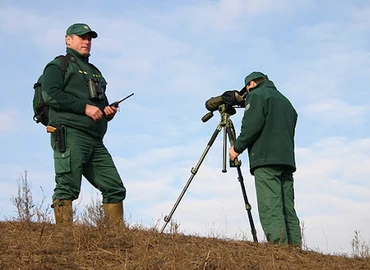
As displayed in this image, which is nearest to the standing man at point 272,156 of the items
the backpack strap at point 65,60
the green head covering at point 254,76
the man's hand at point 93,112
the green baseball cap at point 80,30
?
the green head covering at point 254,76

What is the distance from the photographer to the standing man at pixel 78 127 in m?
6.88

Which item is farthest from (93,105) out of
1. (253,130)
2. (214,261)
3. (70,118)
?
(214,261)

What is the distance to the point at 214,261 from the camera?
17.3 feet

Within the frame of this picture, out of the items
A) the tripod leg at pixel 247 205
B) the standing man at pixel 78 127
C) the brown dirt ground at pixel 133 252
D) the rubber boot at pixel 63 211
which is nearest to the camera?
the brown dirt ground at pixel 133 252

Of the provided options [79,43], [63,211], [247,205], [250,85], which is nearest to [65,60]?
[79,43]

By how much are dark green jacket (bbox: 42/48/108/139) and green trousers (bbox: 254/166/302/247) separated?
2.08 m

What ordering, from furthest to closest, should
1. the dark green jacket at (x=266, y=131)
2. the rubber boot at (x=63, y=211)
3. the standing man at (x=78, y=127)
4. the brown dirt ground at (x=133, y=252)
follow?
1. the dark green jacket at (x=266, y=131)
2. the standing man at (x=78, y=127)
3. the rubber boot at (x=63, y=211)
4. the brown dirt ground at (x=133, y=252)

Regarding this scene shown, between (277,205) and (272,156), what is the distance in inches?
22.6

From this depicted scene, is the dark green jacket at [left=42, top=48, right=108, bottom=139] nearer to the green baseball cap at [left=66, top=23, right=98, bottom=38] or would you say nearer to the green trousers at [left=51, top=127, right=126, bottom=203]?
the green trousers at [left=51, top=127, right=126, bottom=203]

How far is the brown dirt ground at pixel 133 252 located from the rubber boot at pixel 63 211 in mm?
326

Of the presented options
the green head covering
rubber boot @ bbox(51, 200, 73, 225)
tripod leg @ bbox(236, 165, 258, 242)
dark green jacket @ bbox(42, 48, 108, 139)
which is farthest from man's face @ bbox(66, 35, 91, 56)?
tripod leg @ bbox(236, 165, 258, 242)

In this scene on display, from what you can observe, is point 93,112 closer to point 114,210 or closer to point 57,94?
point 57,94

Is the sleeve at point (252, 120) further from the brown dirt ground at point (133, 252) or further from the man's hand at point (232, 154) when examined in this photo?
the brown dirt ground at point (133, 252)

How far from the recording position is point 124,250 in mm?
5656
